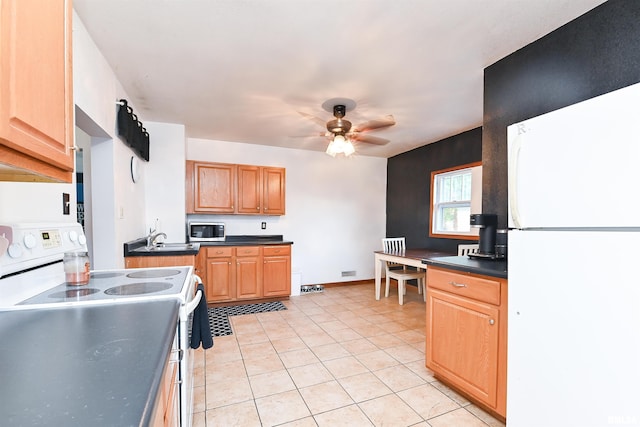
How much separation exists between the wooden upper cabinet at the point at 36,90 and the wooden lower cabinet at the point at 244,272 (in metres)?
2.88

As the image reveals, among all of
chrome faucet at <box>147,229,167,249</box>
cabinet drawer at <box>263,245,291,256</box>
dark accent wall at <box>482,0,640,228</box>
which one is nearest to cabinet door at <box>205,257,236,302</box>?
cabinet drawer at <box>263,245,291,256</box>

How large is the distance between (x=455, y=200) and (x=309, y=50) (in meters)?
3.13

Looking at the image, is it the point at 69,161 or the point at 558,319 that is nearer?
the point at 69,161

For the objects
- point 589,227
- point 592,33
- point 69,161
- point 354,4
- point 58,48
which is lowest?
point 589,227

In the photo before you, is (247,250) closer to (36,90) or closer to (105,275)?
(105,275)

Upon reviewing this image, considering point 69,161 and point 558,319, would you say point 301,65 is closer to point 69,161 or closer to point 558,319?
point 69,161

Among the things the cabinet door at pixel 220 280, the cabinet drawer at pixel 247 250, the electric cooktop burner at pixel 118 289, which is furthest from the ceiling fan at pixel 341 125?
the cabinet door at pixel 220 280

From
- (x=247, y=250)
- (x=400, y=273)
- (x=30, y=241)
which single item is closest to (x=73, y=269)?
A: (x=30, y=241)

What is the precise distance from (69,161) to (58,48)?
352mm

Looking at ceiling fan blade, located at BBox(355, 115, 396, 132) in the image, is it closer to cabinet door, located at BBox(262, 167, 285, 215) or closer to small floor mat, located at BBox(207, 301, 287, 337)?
cabinet door, located at BBox(262, 167, 285, 215)

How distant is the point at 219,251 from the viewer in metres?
3.85

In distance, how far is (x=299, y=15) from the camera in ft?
5.50

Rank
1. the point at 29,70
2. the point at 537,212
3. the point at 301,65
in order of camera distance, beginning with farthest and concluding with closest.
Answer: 1. the point at 301,65
2. the point at 537,212
3. the point at 29,70

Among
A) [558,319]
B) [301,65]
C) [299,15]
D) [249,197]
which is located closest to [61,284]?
[299,15]
